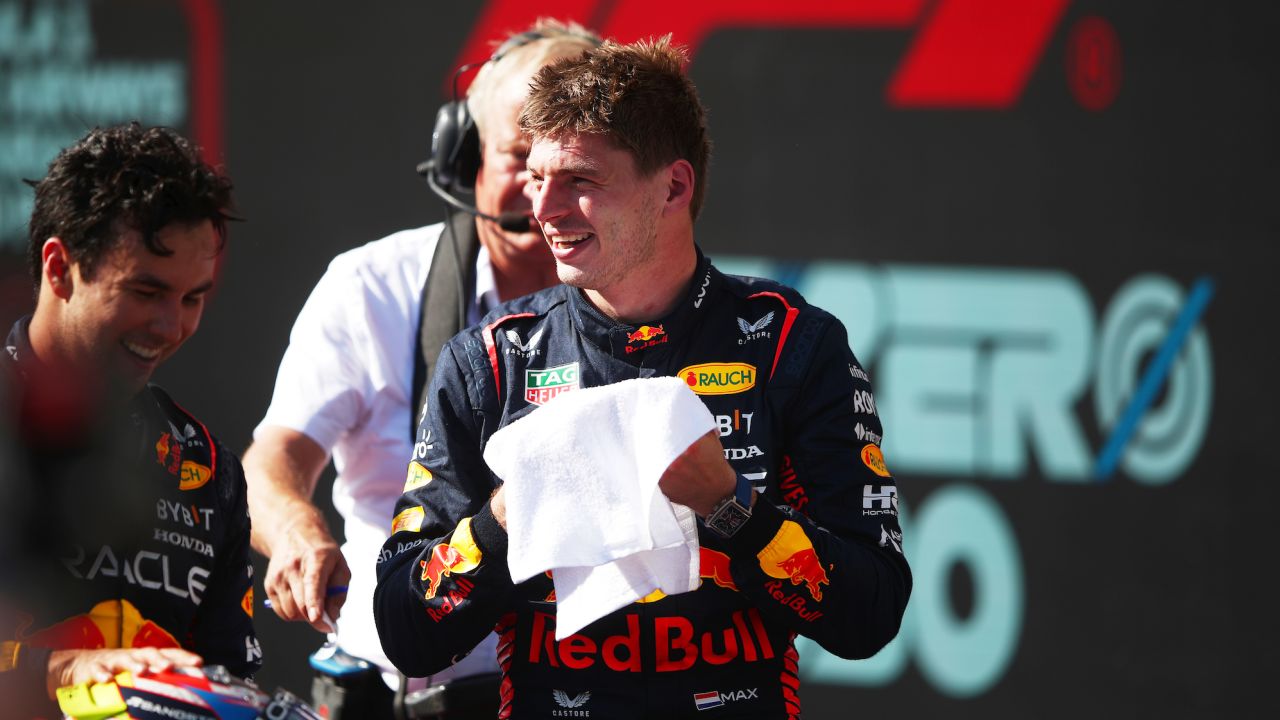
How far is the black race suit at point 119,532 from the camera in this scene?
5.87 feet

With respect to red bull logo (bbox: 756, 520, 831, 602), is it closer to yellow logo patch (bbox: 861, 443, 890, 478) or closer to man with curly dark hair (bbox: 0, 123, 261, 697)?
yellow logo patch (bbox: 861, 443, 890, 478)

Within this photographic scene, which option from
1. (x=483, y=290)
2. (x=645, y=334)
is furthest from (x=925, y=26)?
(x=645, y=334)

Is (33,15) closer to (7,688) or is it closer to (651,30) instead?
(651,30)

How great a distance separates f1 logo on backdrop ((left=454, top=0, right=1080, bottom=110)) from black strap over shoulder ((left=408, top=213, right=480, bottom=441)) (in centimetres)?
168

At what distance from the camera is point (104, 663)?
1627mm

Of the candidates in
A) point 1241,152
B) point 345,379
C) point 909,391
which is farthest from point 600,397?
point 1241,152

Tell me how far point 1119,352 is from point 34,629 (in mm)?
2926

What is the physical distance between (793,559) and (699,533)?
0.15 metres

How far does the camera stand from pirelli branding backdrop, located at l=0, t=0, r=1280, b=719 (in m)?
3.69

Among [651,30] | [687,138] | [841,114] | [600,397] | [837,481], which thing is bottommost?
[837,481]

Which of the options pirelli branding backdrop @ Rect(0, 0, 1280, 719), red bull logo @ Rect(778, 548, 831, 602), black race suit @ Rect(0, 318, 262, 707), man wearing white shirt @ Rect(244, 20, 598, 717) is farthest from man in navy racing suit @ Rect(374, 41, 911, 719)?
pirelli branding backdrop @ Rect(0, 0, 1280, 719)

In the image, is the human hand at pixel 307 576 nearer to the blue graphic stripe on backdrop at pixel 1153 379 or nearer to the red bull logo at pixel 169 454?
the red bull logo at pixel 169 454

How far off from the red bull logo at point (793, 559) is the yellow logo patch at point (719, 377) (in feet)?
0.71

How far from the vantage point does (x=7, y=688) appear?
1647mm
